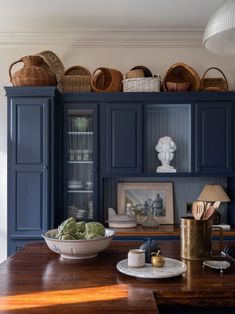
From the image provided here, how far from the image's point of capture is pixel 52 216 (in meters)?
3.37

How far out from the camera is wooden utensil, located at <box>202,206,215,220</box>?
6.22 feet

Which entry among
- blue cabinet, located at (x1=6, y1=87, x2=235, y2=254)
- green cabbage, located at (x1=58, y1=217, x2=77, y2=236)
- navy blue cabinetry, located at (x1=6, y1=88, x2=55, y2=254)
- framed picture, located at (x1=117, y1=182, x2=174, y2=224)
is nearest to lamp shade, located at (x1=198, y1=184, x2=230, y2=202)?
blue cabinet, located at (x1=6, y1=87, x2=235, y2=254)

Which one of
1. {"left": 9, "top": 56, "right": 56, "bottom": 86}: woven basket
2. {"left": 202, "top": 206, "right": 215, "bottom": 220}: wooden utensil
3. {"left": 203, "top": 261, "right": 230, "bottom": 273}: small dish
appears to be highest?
{"left": 9, "top": 56, "right": 56, "bottom": 86}: woven basket

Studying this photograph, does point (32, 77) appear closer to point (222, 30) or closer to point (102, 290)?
point (222, 30)

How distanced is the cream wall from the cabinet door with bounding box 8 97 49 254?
1.84 feet

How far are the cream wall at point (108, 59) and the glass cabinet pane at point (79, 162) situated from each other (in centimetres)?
66

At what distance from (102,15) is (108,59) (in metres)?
0.53

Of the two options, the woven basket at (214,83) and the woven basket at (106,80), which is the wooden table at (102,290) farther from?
the woven basket at (214,83)

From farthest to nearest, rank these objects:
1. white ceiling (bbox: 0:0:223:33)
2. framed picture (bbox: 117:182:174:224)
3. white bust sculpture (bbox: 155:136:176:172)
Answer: framed picture (bbox: 117:182:174:224)
white bust sculpture (bbox: 155:136:176:172)
white ceiling (bbox: 0:0:223:33)

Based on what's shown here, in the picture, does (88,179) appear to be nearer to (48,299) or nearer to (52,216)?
(52,216)

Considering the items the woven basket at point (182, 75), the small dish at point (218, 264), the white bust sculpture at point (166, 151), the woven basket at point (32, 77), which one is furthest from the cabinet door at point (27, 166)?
the small dish at point (218, 264)

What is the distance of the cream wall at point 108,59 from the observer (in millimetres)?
3918

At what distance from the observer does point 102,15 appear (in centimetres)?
348

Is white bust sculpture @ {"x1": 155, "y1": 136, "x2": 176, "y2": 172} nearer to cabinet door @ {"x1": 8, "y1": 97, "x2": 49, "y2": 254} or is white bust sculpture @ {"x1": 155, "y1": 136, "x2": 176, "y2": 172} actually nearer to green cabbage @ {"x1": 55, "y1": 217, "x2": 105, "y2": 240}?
cabinet door @ {"x1": 8, "y1": 97, "x2": 49, "y2": 254}
